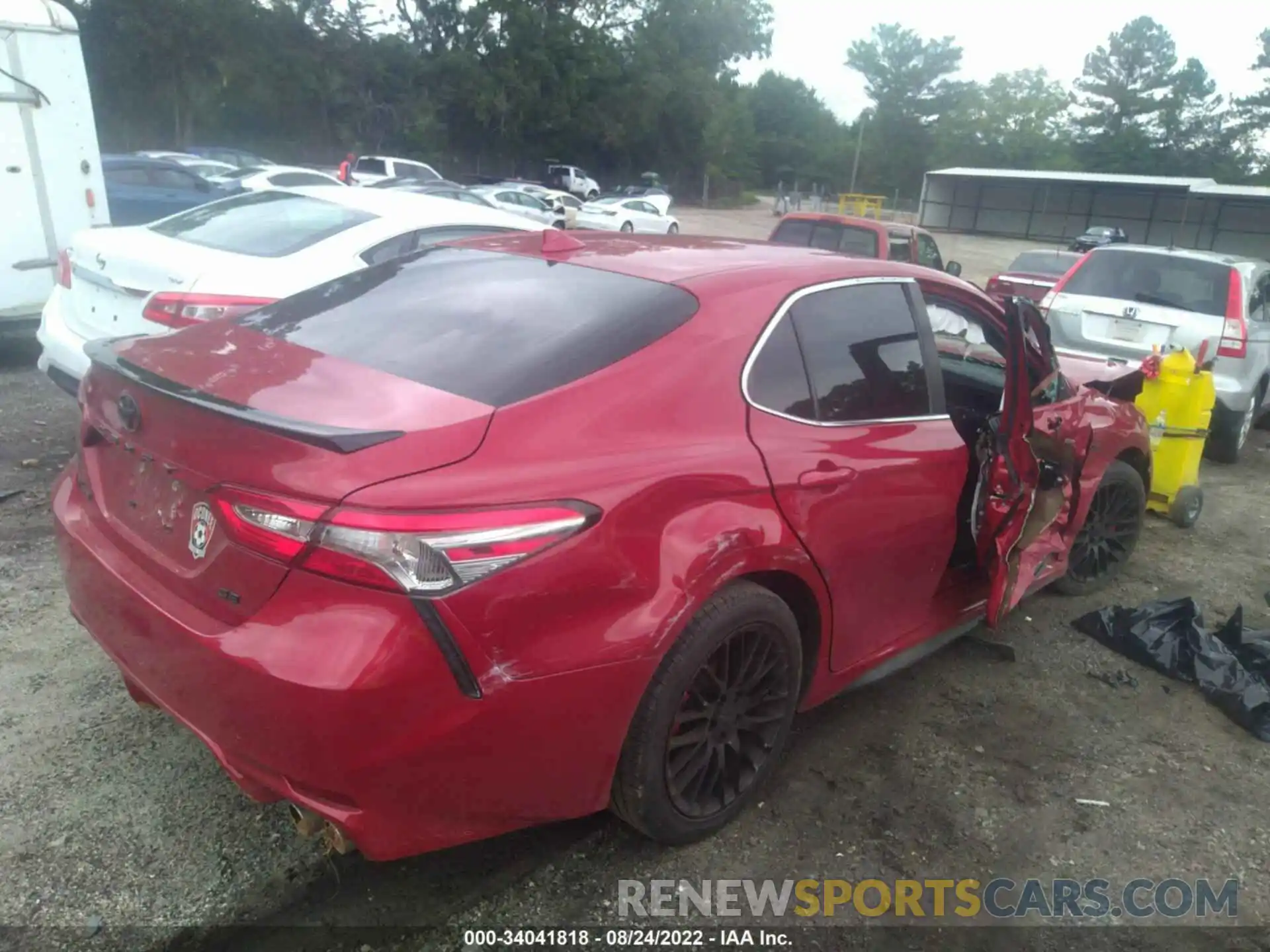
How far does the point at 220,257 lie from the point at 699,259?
3.26 metres

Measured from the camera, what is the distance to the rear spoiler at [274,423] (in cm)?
208

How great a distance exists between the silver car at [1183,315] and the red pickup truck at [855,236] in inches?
103

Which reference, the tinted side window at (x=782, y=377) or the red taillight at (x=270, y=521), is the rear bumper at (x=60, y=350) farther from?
the tinted side window at (x=782, y=377)

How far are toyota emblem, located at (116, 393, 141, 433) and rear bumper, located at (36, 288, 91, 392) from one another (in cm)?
295

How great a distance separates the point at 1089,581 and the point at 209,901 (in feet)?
13.8

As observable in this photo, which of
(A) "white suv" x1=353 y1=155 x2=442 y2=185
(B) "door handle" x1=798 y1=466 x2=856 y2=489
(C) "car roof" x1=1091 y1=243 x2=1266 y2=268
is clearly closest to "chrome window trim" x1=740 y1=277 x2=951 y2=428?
(B) "door handle" x1=798 y1=466 x2=856 y2=489

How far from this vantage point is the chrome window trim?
2723 millimetres

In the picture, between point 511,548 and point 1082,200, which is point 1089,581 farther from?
point 1082,200

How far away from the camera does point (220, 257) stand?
17.1ft

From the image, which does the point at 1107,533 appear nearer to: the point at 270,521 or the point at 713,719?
the point at 713,719

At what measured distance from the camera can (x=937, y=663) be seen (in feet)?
13.4

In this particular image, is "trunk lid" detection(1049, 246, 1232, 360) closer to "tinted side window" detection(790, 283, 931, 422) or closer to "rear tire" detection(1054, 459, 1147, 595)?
"rear tire" detection(1054, 459, 1147, 595)

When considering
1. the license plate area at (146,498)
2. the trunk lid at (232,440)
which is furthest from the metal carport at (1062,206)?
the license plate area at (146,498)

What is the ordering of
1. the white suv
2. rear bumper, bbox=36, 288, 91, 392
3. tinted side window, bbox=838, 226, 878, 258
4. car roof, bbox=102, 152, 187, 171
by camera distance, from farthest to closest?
the white suv < car roof, bbox=102, 152, 187, 171 < tinted side window, bbox=838, 226, 878, 258 < rear bumper, bbox=36, 288, 91, 392
